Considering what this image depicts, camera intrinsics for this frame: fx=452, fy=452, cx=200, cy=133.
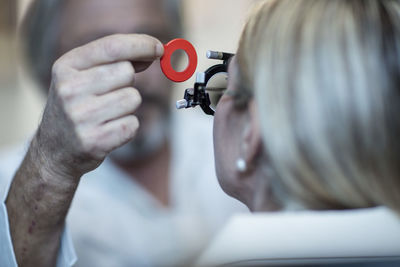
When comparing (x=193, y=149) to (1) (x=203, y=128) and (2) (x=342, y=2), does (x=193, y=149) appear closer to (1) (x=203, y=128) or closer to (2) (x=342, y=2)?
(1) (x=203, y=128)

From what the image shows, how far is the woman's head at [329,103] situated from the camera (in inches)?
24.7

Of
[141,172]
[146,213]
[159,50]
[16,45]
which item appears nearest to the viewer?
[159,50]

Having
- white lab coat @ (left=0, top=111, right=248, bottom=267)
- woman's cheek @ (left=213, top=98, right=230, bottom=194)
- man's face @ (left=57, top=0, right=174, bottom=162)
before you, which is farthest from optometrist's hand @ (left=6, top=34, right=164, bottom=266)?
man's face @ (left=57, top=0, right=174, bottom=162)

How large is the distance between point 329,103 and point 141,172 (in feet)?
3.89

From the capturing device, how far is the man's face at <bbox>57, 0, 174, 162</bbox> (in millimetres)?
1581

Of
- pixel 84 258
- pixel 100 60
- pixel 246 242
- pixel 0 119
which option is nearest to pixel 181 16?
pixel 84 258

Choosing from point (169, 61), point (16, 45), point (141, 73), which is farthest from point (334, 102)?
point (16, 45)

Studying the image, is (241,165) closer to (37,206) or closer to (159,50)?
(159,50)

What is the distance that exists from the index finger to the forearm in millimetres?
187

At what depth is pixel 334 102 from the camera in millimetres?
628

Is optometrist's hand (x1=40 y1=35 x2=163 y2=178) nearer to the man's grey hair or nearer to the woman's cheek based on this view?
the woman's cheek

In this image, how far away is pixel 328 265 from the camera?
66 cm

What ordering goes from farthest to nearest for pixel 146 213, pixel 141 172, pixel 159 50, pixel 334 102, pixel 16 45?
1. pixel 16 45
2. pixel 141 172
3. pixel 146 213
4. pixel 159 50
5. pixel 334 102

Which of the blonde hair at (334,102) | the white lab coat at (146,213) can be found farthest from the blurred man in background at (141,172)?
the blonde hair at (334,102)
